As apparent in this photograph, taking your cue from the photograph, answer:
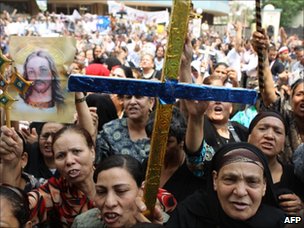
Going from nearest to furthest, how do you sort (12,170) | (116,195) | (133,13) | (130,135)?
(116,195) → (12,170) → (130,135) → (133,13)

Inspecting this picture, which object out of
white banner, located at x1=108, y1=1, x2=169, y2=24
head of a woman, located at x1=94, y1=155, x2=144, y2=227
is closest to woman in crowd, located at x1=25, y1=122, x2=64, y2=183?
head of a woman, located at x1=94, y1=155, x2=144, y2=227

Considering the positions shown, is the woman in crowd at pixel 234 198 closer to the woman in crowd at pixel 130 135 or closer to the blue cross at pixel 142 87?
the blue cross at pixel 142 87

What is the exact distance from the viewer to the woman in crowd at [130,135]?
136 inches

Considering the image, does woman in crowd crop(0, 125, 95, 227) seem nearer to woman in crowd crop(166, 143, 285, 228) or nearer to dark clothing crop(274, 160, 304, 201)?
woman in crowd crop(166, 143, 285, 228)

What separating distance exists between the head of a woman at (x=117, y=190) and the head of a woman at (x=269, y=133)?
32.8 inches

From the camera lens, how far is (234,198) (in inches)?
87.0

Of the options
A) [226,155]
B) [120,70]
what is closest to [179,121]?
[226,155]

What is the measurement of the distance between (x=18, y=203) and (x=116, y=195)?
446mm

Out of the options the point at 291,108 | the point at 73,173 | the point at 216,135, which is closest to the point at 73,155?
the point at 73,173

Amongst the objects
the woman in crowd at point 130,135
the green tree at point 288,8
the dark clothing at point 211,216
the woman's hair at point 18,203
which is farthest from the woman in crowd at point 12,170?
the green tree at point 288,8

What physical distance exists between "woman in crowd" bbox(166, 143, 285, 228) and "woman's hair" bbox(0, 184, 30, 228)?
669mm

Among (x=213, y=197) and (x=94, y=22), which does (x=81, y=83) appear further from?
(x=94, y=22)

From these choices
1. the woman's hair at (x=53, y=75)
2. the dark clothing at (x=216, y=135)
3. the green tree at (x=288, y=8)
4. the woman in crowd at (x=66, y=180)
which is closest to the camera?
the woman in crowd at (x=66, y=180)

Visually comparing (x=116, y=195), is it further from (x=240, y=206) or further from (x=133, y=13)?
(x=133, y=13)
